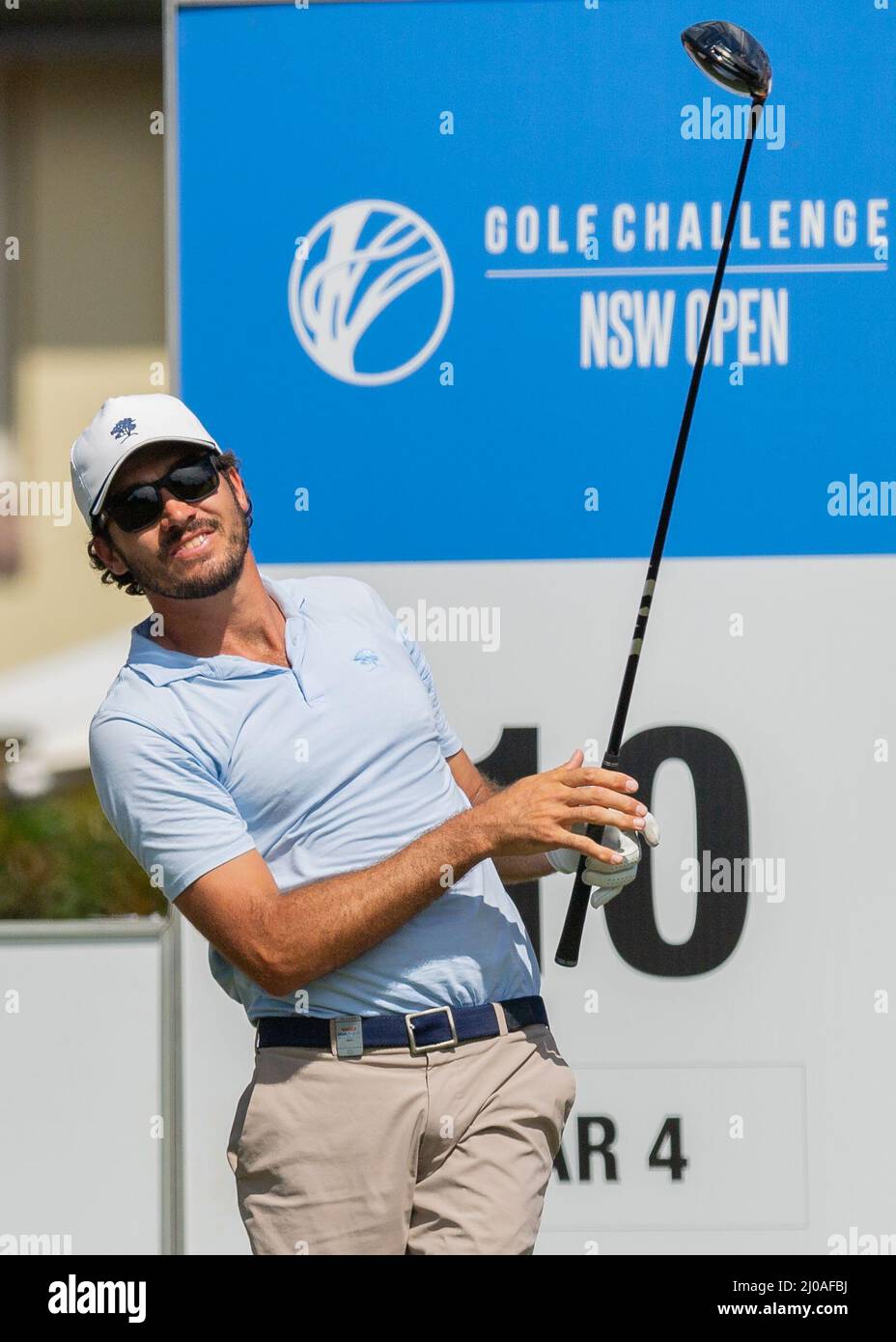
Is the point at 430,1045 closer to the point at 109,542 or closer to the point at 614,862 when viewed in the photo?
the point at 614,862

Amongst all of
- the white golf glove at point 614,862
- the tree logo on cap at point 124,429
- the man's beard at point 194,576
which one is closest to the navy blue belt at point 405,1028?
the white golf glove at point 614,862

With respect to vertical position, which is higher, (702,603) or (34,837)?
(702,603)

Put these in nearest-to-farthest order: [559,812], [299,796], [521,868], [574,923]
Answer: [559,812], [299,796], [574,923], [521,868]

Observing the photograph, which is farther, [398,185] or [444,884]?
[398,185]

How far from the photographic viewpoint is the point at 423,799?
83.5 inches

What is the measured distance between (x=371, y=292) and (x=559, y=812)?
4.59 ft

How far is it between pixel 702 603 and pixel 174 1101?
1.40m

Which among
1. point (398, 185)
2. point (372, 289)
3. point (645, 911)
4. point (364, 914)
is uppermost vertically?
point (398, 185)

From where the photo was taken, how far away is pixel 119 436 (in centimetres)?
210

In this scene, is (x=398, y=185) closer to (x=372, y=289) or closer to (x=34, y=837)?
(x=372, y=289)

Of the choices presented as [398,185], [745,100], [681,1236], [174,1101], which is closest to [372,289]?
[398,185]

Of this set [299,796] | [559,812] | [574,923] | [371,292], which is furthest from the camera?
[371,292]

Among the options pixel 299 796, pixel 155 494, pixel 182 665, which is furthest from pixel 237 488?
pixel 299 796

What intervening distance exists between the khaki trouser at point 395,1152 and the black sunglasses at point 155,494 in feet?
2.51
